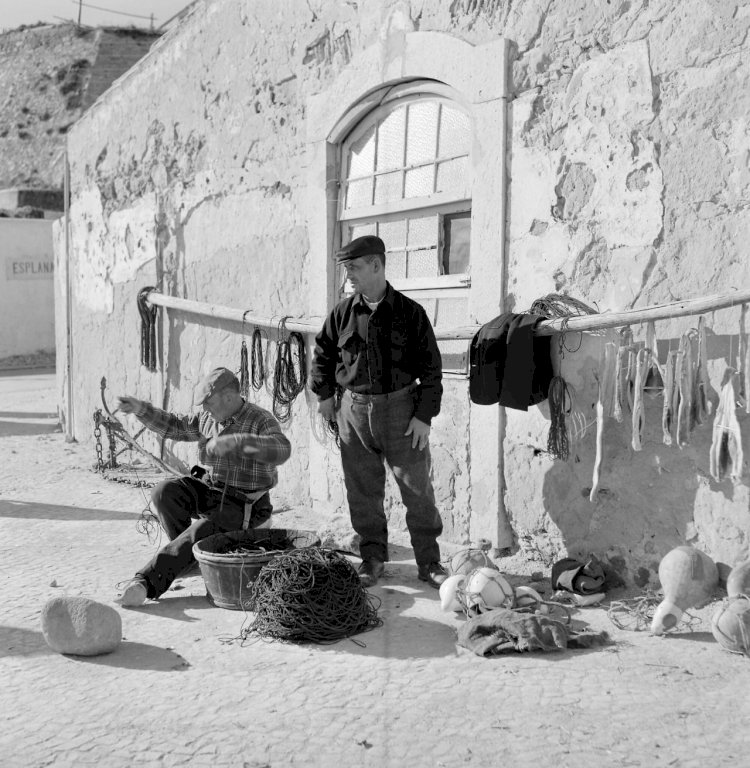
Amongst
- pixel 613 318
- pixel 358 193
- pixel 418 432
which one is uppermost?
pixel 358 193

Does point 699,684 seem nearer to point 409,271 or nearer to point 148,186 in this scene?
point 409,271

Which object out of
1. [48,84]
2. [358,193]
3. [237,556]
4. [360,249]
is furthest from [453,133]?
[48,84]

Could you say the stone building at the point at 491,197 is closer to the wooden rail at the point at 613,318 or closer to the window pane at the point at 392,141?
the window pane at the point at 392,141

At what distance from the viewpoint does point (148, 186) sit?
350 inches

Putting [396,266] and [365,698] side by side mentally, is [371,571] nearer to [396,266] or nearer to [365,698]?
[365,698]

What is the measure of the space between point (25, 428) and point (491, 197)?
8.63 metres

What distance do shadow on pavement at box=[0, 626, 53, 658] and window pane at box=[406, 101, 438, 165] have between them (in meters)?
3.65

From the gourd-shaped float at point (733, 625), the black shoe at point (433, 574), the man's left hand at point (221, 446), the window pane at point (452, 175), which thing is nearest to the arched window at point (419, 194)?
the window pane at point (452, 175)

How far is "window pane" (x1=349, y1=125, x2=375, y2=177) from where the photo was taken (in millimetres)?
6383

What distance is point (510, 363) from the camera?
4902 mm

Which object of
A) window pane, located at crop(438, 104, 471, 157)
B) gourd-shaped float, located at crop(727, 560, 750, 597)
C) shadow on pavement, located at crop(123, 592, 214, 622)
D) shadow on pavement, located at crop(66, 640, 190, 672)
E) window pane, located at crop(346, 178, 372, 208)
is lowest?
shadow on pavement, located at crop(66, 640, 190, 672)

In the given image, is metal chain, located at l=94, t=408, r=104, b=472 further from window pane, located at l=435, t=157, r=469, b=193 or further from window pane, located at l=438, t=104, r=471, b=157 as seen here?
window pane, located at l=438, t=104, r=471, b=157

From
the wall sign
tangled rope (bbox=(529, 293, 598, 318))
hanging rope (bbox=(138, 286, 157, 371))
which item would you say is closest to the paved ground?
tangled rope (bbox=(529, 293, 598, 318))

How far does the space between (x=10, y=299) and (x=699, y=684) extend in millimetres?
22078
